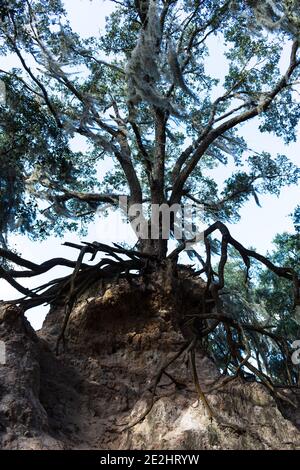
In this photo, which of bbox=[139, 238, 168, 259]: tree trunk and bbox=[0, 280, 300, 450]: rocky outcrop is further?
bbox=[139, 238, 168, 259]: tree trunk

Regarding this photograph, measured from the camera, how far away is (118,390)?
3447 millimetres

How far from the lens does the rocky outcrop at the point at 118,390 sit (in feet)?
9.07

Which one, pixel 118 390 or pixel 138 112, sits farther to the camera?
pixel 138 112

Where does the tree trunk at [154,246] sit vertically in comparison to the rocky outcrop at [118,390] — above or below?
above

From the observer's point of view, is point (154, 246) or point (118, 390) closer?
point (118, 390)

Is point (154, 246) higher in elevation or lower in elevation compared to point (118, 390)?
higher

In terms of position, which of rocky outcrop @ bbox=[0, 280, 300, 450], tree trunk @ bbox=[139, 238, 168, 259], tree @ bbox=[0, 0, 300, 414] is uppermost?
tree @ bbox=[0, 0, 300, 414]

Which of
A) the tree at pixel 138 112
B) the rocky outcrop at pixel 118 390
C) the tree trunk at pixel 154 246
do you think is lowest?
the rocky outcrop at pixel 118 390

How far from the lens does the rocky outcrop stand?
2.76 metres

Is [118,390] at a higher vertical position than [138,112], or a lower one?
lower

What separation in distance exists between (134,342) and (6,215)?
3101 millimetres

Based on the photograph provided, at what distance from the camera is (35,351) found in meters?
3.33

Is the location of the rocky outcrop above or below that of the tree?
below
